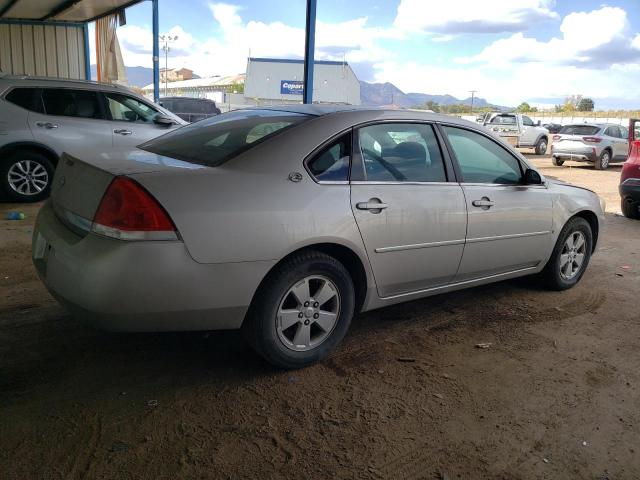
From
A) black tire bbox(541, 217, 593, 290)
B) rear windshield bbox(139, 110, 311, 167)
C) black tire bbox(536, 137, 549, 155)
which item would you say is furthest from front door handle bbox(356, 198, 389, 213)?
black tire bbox(536, 137, 549, 155)

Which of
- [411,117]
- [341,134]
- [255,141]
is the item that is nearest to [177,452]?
[255,141]

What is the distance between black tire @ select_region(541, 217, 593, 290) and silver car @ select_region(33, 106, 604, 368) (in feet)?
1.85

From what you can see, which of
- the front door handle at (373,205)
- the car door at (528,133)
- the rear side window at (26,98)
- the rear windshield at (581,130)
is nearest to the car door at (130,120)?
the rear side window at (26,98)

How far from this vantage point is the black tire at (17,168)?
7.45 m

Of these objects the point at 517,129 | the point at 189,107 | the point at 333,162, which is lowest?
the point at 333,162

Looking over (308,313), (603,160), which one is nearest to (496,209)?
(308,313)

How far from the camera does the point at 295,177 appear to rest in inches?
119

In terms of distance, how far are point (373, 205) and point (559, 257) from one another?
230cm

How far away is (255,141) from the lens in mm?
3193

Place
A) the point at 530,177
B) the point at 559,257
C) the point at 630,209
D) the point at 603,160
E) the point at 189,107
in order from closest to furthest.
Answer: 1. the point at 530,177
2. the point at 559,257
3. the point at 630,209
4. the point at 603,160
5. the point at 189,107

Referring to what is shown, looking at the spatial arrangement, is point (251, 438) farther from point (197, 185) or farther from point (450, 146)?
point (450, 146)

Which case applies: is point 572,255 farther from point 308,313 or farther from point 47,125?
point 47,125

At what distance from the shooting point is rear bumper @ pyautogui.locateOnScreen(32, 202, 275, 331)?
8.46 feet

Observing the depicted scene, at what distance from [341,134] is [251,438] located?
1.76 meters
